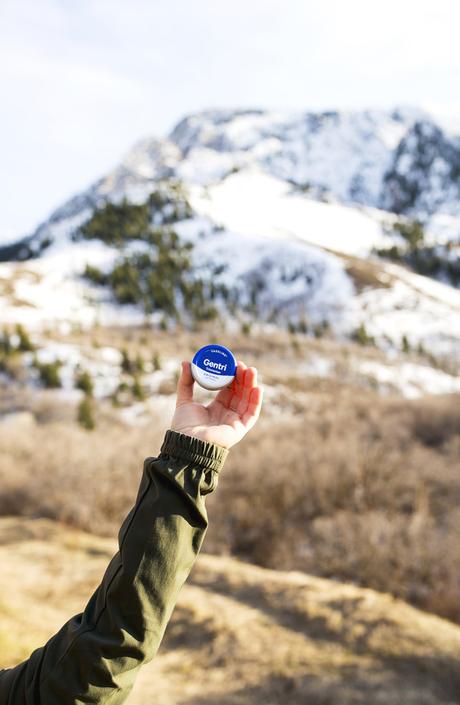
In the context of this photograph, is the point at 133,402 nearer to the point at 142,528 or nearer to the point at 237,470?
the point at 237,470

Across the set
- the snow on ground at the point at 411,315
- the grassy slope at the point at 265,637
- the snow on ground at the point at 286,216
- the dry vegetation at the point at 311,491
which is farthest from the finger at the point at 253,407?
the snow on ground at the point at 286,216

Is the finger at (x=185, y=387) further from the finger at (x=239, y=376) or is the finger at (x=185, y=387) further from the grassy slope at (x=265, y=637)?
the grassy slope at (x=265, y=637)

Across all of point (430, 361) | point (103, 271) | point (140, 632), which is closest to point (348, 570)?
point (140, 632)

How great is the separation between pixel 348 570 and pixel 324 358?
82.1 ft

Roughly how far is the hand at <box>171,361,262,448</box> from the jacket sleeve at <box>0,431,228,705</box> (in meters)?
0.19

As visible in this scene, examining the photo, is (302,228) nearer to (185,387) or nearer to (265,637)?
(265,637)

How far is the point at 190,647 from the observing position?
23.5 feet

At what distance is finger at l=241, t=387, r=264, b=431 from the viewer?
2.24m

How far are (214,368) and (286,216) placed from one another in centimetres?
9489

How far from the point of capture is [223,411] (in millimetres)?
2336

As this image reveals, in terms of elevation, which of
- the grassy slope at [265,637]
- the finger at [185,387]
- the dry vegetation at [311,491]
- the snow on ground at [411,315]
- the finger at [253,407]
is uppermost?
the finger at [253,407]

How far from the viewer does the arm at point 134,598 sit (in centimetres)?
162

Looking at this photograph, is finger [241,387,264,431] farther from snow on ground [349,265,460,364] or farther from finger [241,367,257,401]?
snow on ground [349,265,460,364]

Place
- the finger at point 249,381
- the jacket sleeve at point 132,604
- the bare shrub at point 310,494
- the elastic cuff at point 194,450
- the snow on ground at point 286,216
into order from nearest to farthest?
the jacket sleeve at point 132,604
the elastic cuff at point 194,450
the finger at point 249,381
the bare shrub at point 310,494
the snow on ground at point 286,216
